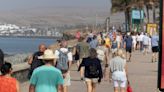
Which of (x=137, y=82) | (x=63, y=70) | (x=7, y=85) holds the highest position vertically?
(x=7, y=85)

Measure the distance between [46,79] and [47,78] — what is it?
4cm

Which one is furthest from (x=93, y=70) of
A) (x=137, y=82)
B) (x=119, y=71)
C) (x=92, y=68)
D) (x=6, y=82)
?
(x=137, y=82)

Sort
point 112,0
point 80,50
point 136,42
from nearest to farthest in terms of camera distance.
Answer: point 80,50 < point 136,42 < point 112,0

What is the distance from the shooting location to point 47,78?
982 centimetres

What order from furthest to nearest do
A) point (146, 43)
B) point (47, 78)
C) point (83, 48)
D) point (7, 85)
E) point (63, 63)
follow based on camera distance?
point (146, 43) → point (83, 48) → point (63, 63) → point (47, 78) → point (7, 85)

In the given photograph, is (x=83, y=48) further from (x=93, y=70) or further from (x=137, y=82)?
(x=93, y=70)

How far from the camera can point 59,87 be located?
9.88 m

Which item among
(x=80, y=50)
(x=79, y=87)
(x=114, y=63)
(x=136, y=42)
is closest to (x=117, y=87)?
(x=114, y=63)

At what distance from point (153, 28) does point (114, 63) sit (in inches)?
1266

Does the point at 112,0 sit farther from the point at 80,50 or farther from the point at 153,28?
the point at 80,50

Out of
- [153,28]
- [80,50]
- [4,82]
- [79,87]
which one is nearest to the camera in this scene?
[4,82]

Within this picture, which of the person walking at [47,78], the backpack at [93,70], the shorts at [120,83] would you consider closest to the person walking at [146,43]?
the backpack at [93,70]

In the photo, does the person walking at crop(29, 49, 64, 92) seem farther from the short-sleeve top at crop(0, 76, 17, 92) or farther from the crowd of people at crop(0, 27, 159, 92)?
the short-sleeve top at crop(0, 76, 17, 92)

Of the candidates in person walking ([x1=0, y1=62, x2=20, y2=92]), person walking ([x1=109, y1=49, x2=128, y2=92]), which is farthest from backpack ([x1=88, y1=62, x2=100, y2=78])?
person walking ([x1=0, y1=62, x2=20, y2=92])
